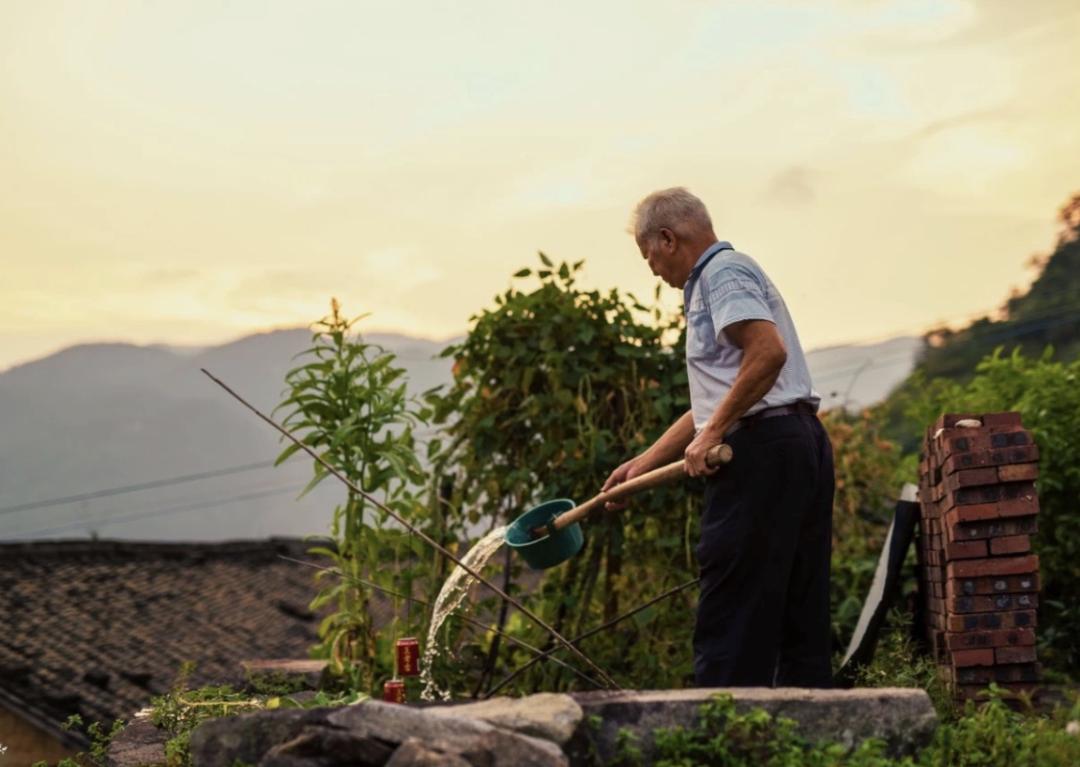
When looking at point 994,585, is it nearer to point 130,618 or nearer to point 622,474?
point 622,474

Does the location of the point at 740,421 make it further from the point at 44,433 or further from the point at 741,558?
the point at 44,433

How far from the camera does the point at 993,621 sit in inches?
188

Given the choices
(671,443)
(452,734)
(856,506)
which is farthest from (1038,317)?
(452,734)

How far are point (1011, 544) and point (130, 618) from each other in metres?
16.5

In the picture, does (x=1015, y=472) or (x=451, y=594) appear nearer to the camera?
(x=1015, y=472)

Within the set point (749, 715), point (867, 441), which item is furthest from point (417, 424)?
point (867, 441)

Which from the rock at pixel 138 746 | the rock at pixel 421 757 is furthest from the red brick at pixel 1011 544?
the rock at pixel 138 746

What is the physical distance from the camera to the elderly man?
388cm

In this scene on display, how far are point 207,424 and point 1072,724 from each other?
176m

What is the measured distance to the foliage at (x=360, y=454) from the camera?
18.1 ft

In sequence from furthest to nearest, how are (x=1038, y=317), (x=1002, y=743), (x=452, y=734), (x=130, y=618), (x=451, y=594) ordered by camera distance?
(x=1038, y=317) → (x=130, y=618) → (x=451, y=594) → (x=1002, y=743) → (x=452, y=734)

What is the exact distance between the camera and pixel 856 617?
6445 millimetres

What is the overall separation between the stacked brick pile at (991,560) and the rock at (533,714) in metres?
1.97

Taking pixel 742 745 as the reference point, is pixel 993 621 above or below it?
above
